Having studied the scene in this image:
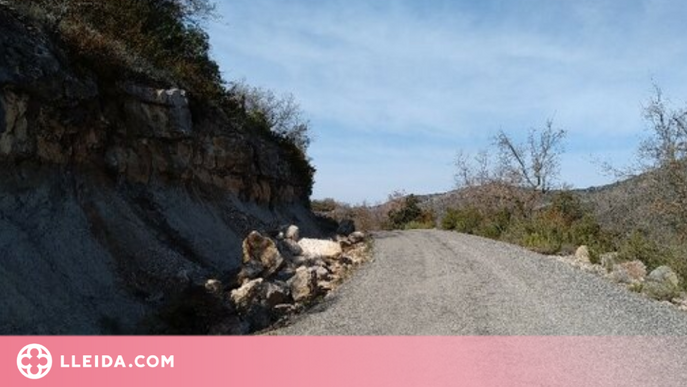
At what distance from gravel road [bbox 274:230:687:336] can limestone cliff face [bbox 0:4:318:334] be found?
3.22 metres

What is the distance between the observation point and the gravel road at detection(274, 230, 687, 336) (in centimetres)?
945

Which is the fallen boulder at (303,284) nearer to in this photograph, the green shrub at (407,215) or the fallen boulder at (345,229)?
the fallen boulder at (345,229)

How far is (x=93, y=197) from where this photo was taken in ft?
40.7

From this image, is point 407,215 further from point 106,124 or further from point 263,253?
point 106,124

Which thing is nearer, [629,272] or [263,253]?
[263,253]

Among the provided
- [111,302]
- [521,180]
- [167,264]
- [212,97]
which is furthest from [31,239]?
[521,180]

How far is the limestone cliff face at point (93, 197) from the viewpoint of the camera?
9555 mm

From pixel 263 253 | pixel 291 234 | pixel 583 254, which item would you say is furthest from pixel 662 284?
pixel 291 234

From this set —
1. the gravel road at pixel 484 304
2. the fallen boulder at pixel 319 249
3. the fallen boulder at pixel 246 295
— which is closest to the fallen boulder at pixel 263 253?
the fallen boulder at pixel 246 295

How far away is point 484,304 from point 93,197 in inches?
318

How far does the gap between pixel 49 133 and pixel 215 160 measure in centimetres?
832

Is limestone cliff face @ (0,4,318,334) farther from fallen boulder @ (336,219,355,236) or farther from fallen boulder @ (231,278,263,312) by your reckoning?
fallen boulder @ (336,219,355,236)

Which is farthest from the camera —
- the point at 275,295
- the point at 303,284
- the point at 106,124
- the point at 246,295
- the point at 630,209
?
the point at 630,209

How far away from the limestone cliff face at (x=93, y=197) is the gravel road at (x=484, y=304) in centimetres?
322
